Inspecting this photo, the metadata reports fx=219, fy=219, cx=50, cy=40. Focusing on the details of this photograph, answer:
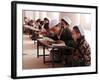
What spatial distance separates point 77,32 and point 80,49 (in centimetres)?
16

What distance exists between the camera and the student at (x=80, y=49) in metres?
1.96

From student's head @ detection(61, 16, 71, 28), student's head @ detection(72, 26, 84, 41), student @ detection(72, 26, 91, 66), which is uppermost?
student's head @ detection(61, 16, 71, 28)

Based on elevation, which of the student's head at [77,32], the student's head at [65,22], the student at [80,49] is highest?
the student's head at [65,22]

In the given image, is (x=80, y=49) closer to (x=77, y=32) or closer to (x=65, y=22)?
(x=77, y=32)

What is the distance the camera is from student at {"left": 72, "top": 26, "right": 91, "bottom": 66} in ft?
6.44

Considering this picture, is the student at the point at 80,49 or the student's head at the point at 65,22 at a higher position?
the student's head at the point at 65,22

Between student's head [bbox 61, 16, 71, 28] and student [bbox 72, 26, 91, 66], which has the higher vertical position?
student's head [bbox 61, 16, 71, 28]

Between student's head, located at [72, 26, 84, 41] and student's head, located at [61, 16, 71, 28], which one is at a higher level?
student's head, located at [61, 16, 71, 28]

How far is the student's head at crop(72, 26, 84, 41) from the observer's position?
196 centimetres

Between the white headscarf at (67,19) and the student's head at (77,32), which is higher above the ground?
the white headscarf at (67,19)

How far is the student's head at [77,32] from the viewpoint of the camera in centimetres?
196

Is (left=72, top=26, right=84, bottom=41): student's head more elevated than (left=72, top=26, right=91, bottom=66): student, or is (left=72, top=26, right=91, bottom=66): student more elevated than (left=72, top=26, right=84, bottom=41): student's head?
(left=72, top=26, right=84, bottom=41): student's head
